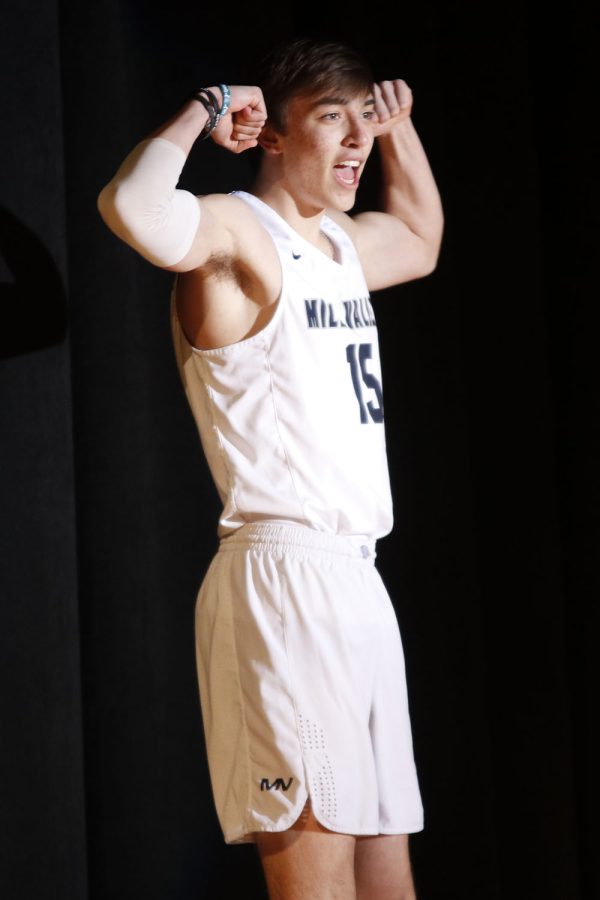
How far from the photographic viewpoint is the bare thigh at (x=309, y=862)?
170cm

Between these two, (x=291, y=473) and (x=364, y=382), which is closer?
(x=291, y=473)

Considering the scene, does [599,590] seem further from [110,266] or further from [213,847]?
[110,266]

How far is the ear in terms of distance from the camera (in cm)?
200

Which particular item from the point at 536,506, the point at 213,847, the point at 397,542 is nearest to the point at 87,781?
the point at 213,847

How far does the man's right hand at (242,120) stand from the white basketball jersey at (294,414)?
0.33 ft

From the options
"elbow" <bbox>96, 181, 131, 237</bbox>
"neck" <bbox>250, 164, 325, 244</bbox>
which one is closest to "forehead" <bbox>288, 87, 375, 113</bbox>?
"neck" <bbox>250, 164, 325, 244</bbox>

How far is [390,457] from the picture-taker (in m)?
2.62

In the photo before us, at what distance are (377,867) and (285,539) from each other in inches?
21.0

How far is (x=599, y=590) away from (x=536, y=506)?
21 cm

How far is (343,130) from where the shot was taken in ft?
6.49

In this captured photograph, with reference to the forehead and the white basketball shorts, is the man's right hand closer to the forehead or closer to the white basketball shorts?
the forehead

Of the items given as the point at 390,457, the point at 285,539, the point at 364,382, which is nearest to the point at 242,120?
the point at 364,382

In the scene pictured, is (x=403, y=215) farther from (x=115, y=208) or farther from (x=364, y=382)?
(x=115, y=208)

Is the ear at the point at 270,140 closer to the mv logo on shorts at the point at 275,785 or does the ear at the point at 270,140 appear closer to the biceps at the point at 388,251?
the biceps at the point at 388,251
